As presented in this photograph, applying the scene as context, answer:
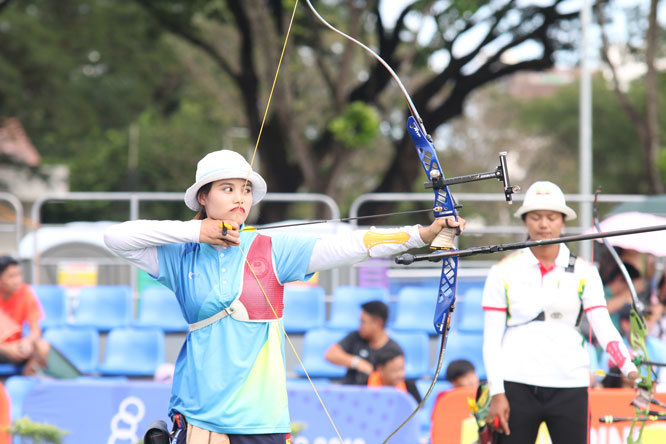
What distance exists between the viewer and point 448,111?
19000 millimetres

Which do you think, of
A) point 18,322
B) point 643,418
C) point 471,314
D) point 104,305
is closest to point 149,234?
point 643,418

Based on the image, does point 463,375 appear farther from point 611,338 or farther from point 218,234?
point 218,234

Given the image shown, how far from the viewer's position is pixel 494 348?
161 inches

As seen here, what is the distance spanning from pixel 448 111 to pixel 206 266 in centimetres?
1617

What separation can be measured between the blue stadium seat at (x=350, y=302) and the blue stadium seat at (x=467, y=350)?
1025 mm

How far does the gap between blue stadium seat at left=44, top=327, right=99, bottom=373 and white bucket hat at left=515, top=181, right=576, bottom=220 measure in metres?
5.05

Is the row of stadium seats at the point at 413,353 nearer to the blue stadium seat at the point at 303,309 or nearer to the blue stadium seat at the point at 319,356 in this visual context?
the blue stadium seat at the point at 319,356

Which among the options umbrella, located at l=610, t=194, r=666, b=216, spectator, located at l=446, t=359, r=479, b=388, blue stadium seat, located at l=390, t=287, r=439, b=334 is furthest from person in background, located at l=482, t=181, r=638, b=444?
blue stadium seat, located at l=390, t=287, r=439, b=334

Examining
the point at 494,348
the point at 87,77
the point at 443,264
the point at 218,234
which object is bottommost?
the point at 494,348

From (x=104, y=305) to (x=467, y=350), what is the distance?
3.82 meters

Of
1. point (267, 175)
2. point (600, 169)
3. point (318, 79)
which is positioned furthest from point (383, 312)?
point (600, 169)

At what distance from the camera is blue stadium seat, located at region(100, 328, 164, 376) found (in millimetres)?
7801

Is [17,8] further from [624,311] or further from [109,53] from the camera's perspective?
[624,311]

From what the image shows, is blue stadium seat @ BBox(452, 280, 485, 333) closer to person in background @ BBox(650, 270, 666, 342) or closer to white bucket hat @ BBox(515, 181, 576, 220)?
person in background @ BBox(650, 270, 666, 342)
